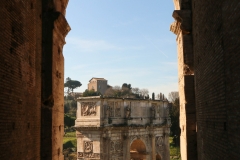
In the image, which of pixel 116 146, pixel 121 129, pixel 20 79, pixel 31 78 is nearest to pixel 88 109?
pixel 121 129

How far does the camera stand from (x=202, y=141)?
6.75m

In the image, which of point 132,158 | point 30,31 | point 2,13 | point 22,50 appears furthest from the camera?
point 132,158

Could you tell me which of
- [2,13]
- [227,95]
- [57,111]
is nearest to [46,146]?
[57,111]

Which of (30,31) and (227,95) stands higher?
(30,31)

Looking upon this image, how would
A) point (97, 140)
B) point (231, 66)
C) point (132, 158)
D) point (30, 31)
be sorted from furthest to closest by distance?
point (132, 158), point (97, 140), point (30, 31), point (231, 66)

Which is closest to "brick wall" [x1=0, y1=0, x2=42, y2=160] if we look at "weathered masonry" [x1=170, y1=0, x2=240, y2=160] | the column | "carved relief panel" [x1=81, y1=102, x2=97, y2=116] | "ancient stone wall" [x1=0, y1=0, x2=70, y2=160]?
"ancient stone wall" [x1=0, y1=0, x2=70, y2=160]

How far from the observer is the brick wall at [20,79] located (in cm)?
504

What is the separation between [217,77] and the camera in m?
5.14

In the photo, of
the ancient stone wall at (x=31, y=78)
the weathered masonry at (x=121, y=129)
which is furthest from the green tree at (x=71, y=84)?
the ancient stone wall at (x=31, y=78)

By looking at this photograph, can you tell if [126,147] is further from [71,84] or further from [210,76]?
[71,84]

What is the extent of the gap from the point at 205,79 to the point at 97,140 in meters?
14.5

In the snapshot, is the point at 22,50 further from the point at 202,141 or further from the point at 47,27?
the point at 202,141

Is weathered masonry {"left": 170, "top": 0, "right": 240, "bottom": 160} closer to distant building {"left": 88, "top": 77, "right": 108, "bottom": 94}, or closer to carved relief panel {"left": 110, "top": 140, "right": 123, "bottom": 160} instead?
carved relief panel {"left": 110, "top": 140, "right": 123, "bottom": 160}

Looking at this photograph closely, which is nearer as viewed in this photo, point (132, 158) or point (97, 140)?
point (97, 140)
